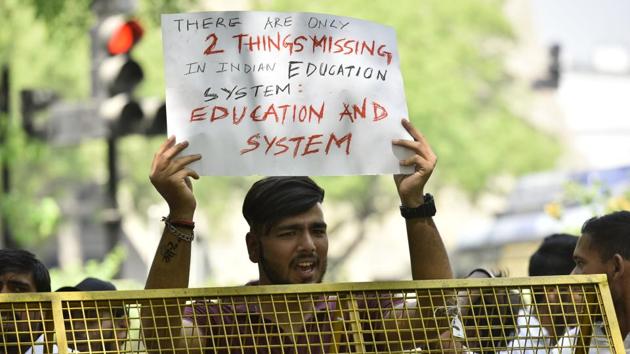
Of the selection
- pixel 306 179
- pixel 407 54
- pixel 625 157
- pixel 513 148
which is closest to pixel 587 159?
pixel 625 157

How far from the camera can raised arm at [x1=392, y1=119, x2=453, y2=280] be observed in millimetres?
4262

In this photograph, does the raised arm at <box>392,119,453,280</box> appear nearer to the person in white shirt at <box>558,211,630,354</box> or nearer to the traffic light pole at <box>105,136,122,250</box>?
the person in white shirt at <box>558,211,630,354</box>

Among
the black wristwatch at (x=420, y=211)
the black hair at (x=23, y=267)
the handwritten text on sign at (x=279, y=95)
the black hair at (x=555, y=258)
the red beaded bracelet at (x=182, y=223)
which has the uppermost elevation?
the handwritten text on sign at (x=279, y=95)

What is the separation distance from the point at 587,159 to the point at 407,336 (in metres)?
52.2

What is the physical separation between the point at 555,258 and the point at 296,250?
204 centimetres

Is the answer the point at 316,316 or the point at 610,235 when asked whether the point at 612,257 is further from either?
the point at 316,316

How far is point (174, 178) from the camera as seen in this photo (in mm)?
4094

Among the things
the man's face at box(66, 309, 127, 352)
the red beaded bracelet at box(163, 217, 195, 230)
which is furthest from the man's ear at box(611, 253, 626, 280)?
the man's face at box(66, 309, 127, 352)

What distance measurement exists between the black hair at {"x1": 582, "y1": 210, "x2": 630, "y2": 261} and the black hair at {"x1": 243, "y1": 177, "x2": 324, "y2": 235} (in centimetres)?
85

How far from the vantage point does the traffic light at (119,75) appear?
32.7 feet

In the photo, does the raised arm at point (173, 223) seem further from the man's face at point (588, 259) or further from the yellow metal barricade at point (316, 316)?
the man's face at point (588, 259)

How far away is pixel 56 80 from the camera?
36.4m

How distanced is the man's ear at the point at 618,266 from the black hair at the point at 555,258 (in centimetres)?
146

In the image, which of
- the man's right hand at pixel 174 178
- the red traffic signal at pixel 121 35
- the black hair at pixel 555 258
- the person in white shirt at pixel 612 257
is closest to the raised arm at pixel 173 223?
the man's right hand at pixel 174 178
